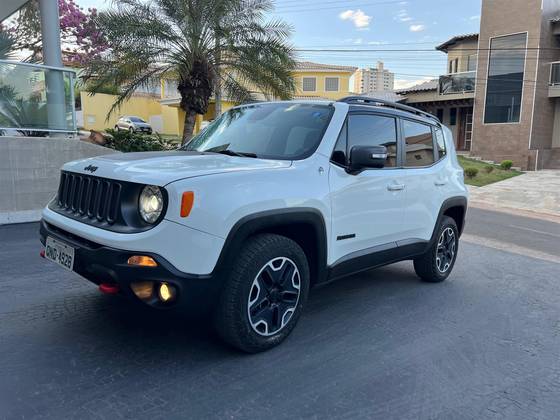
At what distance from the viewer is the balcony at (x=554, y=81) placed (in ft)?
81.1

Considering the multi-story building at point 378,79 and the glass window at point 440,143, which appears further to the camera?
the multi-story building at point 378,79

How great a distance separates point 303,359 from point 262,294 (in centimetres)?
54

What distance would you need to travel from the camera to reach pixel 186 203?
2.90m

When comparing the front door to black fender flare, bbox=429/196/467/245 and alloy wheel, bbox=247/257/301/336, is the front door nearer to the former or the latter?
alloy wheel, bbox=247/257/301/336

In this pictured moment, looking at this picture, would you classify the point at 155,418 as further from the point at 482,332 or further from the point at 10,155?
the point at 10,155

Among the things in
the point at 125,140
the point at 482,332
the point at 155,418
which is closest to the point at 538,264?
the point at 482,332

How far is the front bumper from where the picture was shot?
2873 millimetres

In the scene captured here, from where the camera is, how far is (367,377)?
3189 millimetres

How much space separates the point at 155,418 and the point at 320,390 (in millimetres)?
1004

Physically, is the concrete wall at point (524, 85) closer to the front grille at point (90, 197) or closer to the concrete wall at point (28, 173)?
the concrete wall at point (28, 173)

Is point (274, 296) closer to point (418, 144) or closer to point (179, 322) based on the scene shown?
point (179, 322)

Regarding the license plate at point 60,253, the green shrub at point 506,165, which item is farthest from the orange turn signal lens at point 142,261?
the green shrub at point 506,165

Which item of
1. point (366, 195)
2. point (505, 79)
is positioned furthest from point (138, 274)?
point (505, 79)

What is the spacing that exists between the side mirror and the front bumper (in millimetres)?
1522
